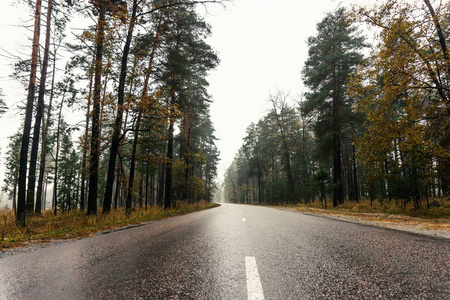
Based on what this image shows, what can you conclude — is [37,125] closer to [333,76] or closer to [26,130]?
[26,130]

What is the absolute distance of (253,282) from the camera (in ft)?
7.29

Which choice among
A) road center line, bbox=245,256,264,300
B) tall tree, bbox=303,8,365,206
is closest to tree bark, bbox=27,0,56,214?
road center line, bbox=245,256,264,300

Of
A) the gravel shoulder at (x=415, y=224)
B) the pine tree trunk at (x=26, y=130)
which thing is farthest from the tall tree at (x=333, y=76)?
the pine tree trunk at (x=26, y=130)

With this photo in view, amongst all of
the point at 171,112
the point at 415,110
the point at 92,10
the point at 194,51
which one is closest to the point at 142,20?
the point at 92,10

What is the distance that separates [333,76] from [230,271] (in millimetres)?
22555

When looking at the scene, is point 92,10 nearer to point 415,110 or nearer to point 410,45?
point 410,45

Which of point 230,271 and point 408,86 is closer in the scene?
point 230,271

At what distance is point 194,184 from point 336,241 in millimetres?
16815

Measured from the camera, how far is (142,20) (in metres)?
10.6

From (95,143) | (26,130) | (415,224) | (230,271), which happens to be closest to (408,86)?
(415,224)

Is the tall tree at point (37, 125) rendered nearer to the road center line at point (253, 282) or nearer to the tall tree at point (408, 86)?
the road center line at point (253, 282)

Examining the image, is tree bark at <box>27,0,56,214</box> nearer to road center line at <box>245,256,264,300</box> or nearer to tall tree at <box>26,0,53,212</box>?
tall tree at <box>26,0,53,212</box>

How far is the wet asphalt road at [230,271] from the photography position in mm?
2041

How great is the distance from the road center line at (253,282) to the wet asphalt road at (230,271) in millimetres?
54
